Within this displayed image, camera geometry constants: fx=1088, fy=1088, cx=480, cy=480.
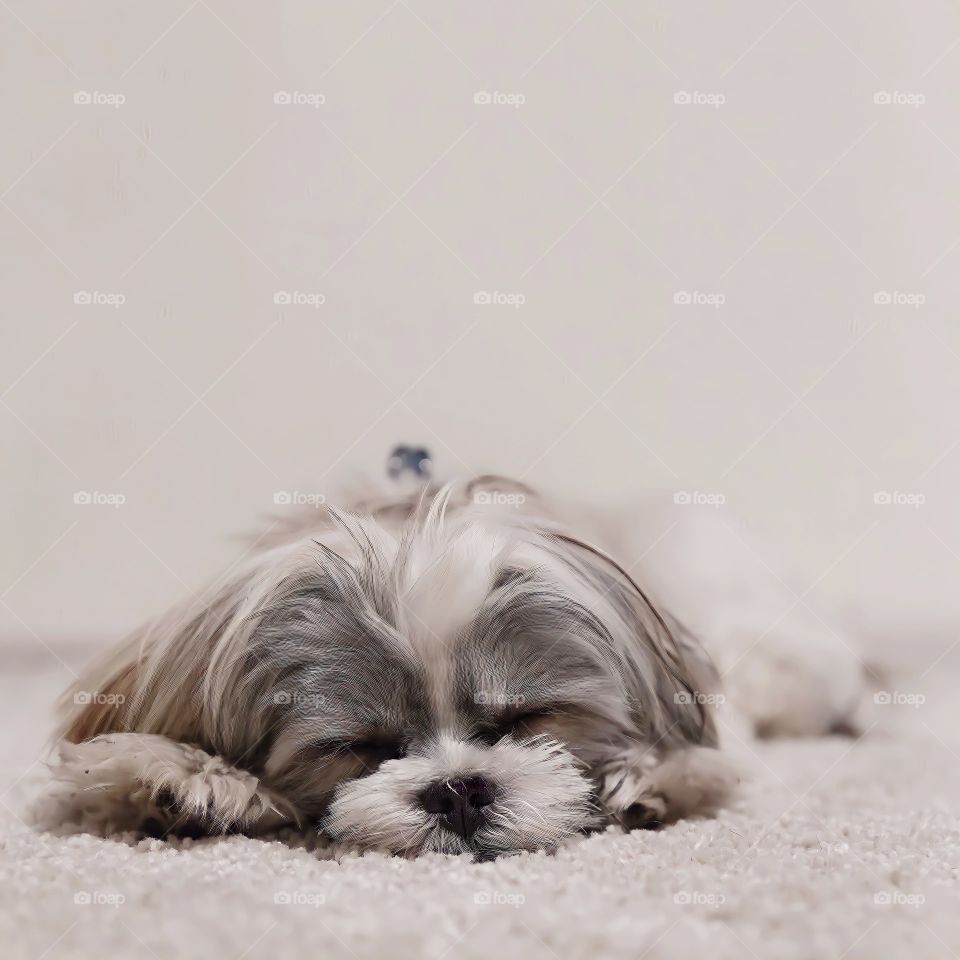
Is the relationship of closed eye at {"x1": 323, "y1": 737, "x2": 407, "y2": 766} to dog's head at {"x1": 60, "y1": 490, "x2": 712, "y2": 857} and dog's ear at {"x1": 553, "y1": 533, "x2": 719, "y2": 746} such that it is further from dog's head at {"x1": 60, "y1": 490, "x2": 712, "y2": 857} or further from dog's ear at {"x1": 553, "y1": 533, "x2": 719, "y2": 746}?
dog's ear at {"x1": 553, "y1": 533, "x2": 719, "y2": 746}

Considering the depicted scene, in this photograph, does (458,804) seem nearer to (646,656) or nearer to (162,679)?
(646,656)

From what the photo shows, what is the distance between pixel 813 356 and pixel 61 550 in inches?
107

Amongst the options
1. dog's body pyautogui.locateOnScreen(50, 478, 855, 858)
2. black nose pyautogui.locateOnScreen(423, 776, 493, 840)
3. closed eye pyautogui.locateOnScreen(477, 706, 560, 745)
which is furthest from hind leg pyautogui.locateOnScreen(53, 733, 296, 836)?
closed eye pyautogui.locateOnScreen(477, 706, 560, 745)

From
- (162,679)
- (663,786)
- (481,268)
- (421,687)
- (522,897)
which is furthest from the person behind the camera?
(481,268)

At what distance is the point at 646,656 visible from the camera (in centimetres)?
237

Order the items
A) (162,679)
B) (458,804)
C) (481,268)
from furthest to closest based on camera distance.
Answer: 1. (481,268)
2. (162,679)
3. (458,804)

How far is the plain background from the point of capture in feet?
11.8

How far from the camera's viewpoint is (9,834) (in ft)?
6.70

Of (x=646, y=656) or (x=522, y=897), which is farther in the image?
(x=646, y=656)

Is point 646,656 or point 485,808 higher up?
point 646,656

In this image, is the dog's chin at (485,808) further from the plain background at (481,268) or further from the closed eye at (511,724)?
the plain background at (481,268)

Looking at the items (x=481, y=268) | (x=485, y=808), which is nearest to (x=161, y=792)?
(x=485, y=808)

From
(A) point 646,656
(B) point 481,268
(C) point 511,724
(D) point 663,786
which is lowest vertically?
(D) point 663,786

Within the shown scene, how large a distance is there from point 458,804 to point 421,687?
0.24m
